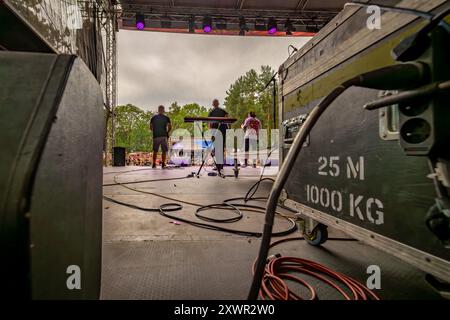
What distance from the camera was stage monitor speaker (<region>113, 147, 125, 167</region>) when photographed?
25.9 ft

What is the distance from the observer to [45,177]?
427mm

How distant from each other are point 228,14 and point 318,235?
7527mm

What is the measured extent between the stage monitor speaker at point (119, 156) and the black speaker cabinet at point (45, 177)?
25.9ft

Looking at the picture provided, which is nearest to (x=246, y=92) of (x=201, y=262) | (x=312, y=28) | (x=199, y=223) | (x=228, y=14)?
(x=312, y=28)

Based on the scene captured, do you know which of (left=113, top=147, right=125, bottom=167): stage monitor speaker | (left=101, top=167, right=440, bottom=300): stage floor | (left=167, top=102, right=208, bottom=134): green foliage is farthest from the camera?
(left=167, top=102, right=208, bottom=134): green foliage

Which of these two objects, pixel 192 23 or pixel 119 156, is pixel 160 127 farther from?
pixel 192 23

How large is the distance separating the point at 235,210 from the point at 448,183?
65.5 inches

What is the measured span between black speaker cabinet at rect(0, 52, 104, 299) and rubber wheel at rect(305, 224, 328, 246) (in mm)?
1085

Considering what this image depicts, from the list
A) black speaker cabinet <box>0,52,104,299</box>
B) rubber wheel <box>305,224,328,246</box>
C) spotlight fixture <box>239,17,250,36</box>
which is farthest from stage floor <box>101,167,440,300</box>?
spotlight fixture <box>239,17,250,36</box>

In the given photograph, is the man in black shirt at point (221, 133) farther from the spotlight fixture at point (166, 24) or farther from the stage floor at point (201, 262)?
the spotlight fixture at point (166, 24)

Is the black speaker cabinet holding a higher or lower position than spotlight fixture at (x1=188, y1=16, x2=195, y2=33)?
lower

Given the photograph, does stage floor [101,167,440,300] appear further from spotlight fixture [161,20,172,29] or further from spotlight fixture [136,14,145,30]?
spotlight fixture [161,20,172,29]

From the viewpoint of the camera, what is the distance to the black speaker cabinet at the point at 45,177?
36cm
